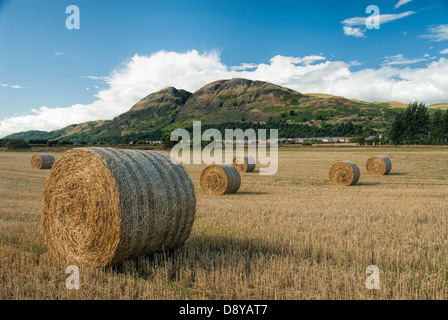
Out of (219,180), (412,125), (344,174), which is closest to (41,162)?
(219,180)

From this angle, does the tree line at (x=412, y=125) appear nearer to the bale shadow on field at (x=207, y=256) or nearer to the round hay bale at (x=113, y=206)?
the bale shadow on field at (x=207, y=256)

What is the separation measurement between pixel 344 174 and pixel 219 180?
A: 25.0 feet

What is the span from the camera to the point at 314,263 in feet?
18.0

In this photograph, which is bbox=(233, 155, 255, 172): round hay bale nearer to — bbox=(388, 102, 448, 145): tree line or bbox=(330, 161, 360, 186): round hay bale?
bbox=(330, 161, 360, 186): round hay bale

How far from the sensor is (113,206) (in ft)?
17.9

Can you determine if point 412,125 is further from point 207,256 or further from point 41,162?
point 207,256

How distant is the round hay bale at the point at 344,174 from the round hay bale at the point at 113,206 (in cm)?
1446

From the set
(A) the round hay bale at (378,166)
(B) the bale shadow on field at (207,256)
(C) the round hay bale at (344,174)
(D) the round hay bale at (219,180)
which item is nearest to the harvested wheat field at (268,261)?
(B) the bale shadow on field at (207,256)

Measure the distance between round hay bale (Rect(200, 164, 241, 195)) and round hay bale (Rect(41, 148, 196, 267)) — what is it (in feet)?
31.1

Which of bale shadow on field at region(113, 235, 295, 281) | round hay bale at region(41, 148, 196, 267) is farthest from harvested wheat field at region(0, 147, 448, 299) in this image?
round hay bale at region(41, 148, 196, 267)

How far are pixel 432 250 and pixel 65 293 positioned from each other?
6259mm

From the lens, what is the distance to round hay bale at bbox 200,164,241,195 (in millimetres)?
16109

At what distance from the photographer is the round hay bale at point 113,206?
5.49 m
